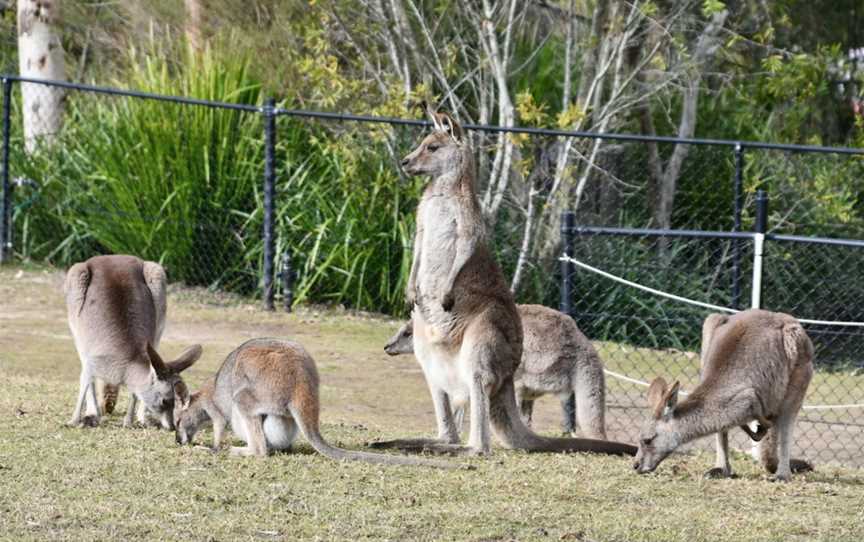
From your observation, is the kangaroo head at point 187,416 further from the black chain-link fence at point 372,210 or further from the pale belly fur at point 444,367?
the black chain-link fence at point 372,210

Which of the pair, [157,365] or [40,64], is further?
[40,64]

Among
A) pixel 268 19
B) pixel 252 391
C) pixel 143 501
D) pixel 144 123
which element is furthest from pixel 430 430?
pixel 268 19

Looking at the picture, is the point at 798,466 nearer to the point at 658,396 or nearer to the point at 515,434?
the point at 658,396

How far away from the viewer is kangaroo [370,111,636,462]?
770cm

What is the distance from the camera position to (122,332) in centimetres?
804

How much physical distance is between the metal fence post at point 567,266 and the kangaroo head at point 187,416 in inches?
99.5

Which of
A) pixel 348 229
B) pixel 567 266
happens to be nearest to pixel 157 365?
pixel 567 266

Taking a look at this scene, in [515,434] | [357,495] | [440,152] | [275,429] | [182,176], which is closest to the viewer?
[357,495]

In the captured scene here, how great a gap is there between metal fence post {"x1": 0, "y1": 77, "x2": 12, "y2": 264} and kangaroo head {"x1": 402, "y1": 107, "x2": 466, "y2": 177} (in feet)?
21.9


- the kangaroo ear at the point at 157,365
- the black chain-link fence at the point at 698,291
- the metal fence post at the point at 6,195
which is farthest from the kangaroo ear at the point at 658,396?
the metal fence post at the point at 6,195

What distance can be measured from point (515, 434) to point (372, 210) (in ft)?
18.9

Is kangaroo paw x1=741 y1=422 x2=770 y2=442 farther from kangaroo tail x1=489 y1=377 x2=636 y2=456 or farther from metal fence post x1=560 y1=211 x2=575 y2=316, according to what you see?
metal fence post x1=560 y1=211 x2=575 y2=316

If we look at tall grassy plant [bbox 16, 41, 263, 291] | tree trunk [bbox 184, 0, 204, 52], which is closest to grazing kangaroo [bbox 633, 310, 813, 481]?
tall grassy plant [bbox 16, 41, 263, 291]

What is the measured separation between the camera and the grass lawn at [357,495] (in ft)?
19.8
